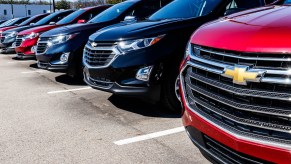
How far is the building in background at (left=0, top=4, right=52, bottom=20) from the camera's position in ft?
268

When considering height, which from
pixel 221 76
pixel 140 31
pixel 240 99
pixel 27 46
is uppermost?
pixel 140 31

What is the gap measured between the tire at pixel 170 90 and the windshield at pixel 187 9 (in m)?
1.21

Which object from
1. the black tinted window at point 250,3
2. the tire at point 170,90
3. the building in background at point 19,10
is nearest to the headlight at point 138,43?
the tire at point 170,90

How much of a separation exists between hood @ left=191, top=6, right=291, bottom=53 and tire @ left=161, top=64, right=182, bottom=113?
1.67 metres

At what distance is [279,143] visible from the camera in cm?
195

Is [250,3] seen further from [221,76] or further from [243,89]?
[243,89]

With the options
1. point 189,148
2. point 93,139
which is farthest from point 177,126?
point 93,139

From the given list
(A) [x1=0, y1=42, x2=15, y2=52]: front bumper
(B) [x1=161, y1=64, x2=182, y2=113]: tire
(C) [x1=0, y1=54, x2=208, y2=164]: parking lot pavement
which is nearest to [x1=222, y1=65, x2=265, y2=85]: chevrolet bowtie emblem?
(C) [x1=0, y1=54, x2=208, y2=164]: parking lot pavement

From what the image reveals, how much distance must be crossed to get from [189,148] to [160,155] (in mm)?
325

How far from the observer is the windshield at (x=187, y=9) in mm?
5267

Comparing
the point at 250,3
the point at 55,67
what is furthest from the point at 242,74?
the point at 55,67

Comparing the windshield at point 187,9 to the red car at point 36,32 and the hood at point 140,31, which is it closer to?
the hood at point 140,31

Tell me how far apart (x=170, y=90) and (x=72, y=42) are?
317 cm

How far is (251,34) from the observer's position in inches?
87.7
